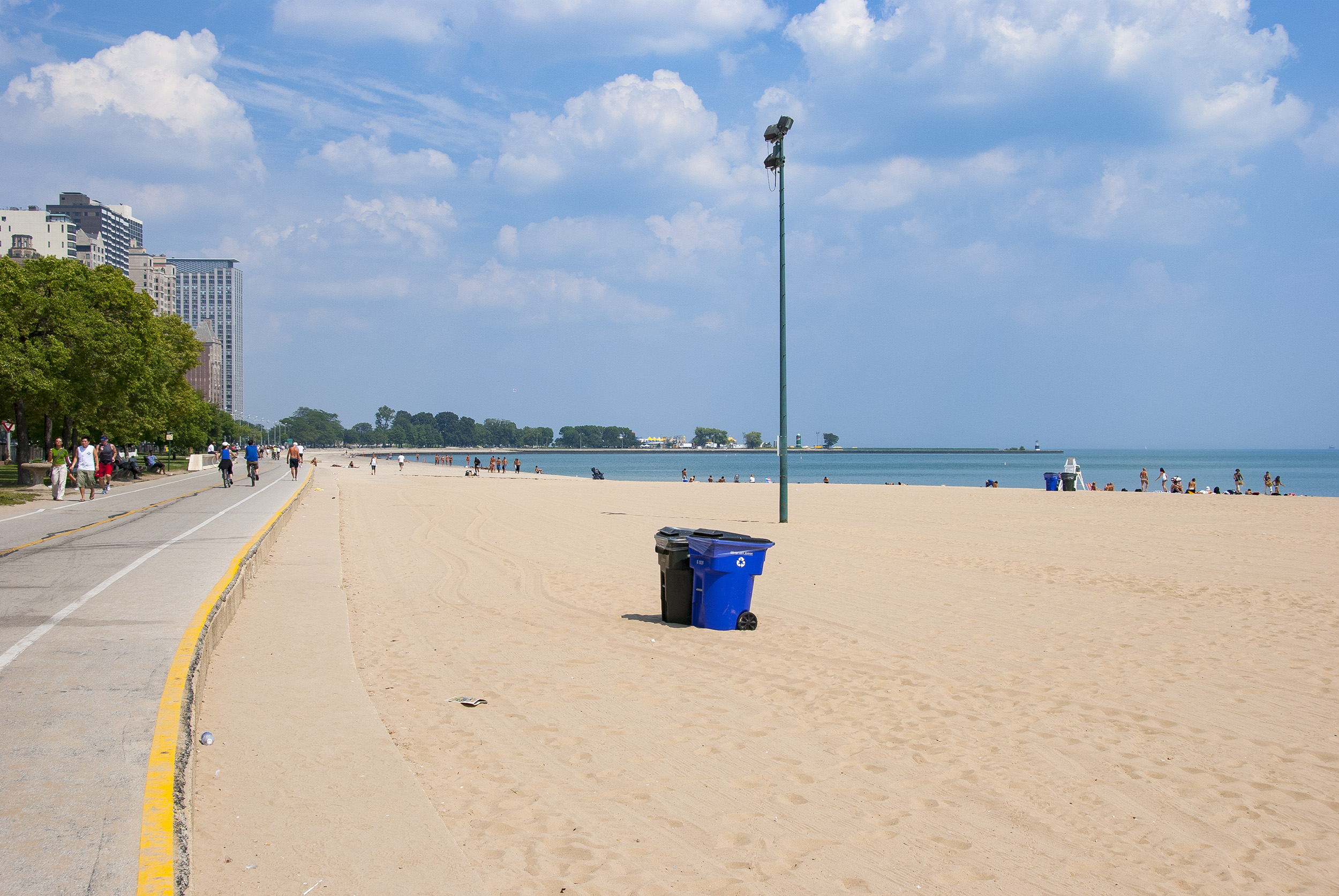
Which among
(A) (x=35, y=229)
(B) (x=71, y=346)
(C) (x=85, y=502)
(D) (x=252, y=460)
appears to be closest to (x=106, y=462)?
(D) (x=252, y=460)

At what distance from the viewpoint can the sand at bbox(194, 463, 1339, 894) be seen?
3.99 metres

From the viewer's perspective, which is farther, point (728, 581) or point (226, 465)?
point (226, 465)

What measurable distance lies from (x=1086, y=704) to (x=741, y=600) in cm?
347

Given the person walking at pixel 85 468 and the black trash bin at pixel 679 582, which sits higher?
the person walking at pixel 85 468

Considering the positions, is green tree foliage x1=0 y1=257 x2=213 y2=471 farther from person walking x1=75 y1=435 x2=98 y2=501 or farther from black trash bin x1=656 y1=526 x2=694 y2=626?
black trash bin x1=656 y1=526 x2=694 y2=626

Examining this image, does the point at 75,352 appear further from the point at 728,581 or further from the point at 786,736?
the point at 786,736

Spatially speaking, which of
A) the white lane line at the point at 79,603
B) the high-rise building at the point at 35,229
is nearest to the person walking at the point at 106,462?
the white lane line at the point at 79,603

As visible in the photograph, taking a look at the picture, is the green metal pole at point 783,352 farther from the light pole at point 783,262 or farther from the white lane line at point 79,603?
the white lane line at point 79,603

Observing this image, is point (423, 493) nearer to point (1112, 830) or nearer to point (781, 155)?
point (781, 155)

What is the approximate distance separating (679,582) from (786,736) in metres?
3.63

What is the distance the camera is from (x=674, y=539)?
933cm

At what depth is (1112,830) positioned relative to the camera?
14.6ft

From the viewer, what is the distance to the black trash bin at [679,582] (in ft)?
30.6

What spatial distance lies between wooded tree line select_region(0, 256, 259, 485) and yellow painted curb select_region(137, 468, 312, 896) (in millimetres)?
33727
